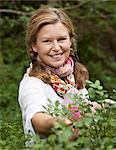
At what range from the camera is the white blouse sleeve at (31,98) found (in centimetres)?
379

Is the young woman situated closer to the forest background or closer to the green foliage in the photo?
the green foliage

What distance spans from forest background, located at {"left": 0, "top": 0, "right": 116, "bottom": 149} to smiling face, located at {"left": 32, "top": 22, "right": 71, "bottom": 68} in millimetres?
3499

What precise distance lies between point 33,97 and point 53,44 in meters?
0.52

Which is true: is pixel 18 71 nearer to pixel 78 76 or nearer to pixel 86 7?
pixel 86 7

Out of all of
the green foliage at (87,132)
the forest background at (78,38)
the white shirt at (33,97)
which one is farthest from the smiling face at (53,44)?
the forest background at (78,38)

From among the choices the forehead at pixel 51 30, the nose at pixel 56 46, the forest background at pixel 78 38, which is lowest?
the forest background at pixel 78 38

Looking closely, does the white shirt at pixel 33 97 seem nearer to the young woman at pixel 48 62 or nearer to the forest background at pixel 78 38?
the young woman at pixel 48 62

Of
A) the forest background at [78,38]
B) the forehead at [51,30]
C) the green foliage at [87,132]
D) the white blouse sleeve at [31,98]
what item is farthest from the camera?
the forest background at [78,38]

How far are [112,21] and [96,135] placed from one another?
7147mm

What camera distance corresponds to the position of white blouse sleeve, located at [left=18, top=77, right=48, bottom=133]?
12.4 feet

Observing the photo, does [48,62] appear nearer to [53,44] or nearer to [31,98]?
[53,44]

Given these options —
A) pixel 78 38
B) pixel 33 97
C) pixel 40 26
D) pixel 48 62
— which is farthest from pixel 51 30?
pixel 78 38

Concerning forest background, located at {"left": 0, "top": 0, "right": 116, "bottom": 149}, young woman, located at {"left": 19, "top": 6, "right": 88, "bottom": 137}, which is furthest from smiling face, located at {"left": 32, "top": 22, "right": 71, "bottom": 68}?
forest background, located at {"left": 0, "top": 0, "right": 116, "bottom": 149}

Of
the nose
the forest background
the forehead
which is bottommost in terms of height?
the forest background
